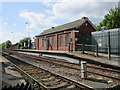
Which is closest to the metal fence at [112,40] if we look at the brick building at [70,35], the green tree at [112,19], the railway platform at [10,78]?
the brick building at [70,35]

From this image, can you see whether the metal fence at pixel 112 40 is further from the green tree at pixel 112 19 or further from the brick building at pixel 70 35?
the green tree at pixel 112 19

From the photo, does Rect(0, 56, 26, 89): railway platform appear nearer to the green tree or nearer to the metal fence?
the metal fence

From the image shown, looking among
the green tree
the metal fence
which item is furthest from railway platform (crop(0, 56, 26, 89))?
the green tree

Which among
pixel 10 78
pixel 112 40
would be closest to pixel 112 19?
pixel 112 40

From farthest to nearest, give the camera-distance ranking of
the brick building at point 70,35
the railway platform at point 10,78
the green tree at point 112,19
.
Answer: the green tree at point 112,19, the brick building at point 70,35, the railway platform at point 10,78

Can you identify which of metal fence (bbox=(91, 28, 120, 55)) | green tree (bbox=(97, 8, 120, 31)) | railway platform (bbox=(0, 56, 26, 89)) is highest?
green tree (bbox=(97, 8, 120, 31))

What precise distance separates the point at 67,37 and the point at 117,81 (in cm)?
1865

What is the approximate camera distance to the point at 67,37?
2436 centimetres

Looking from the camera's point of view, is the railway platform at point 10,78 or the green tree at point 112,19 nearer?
the railway platform at point 10,78

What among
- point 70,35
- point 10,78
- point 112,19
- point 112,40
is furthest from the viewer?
point 112,19

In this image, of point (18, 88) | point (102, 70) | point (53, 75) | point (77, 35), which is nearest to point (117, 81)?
point (102, 70)

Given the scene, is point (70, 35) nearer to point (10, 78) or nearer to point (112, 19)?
point (112, 19)

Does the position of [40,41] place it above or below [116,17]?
below

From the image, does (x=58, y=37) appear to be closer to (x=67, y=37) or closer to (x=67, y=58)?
Answer: (x=67, y=37)
